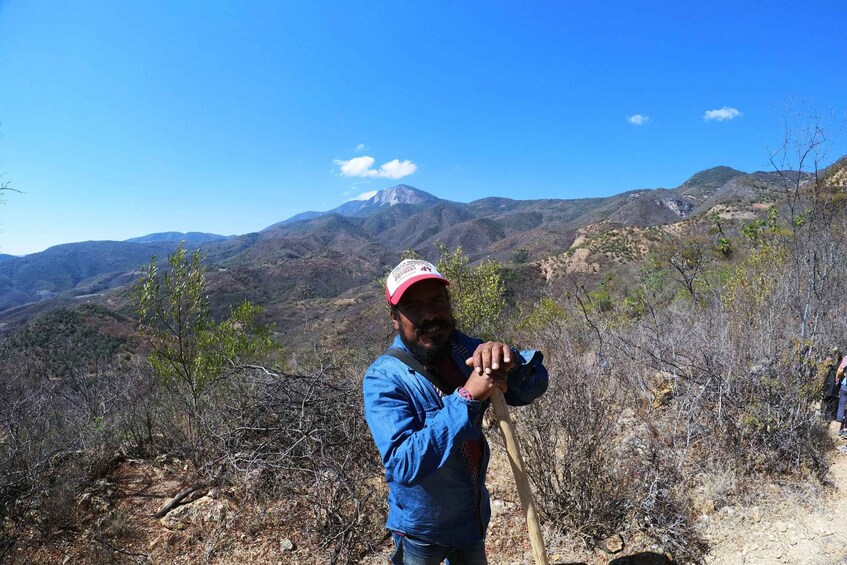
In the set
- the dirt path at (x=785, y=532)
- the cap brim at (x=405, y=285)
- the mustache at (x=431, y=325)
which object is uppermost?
the cap brim at (x=405, y=285)

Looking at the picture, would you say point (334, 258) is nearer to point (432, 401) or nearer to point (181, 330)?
point (181, 330)

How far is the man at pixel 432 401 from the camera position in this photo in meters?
1.25

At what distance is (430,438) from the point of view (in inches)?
46.8

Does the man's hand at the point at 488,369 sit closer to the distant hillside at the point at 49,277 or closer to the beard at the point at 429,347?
the beard at the point at 429,347

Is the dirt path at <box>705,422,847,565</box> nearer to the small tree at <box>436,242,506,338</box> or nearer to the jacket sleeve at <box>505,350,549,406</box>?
the jacket sleeve at <box>505,350,549,406</box>

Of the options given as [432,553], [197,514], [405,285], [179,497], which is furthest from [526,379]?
[179,497]

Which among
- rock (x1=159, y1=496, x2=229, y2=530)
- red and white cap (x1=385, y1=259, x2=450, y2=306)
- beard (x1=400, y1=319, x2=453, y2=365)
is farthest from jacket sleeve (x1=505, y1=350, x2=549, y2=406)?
rock (x1=159, y1=496, x2=229, y2=530)

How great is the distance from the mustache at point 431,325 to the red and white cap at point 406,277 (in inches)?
4.7

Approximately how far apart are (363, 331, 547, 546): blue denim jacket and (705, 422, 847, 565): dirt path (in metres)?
2.30

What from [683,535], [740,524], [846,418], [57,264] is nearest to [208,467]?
[683,535]

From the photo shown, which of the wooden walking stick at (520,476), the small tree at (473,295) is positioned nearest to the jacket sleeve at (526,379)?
the wooden walking stick at (520,476)

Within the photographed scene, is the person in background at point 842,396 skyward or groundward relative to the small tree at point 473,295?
groundward

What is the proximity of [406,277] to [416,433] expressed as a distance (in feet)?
1.67

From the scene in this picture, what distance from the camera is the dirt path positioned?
2.69m
